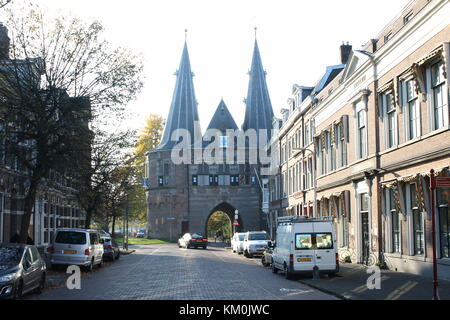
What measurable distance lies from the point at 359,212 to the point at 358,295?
46.3 ft

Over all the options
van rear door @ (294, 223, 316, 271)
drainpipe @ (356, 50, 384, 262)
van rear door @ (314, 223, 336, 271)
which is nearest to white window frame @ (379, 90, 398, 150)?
drainpipe @ (356, 50, 384, 262)

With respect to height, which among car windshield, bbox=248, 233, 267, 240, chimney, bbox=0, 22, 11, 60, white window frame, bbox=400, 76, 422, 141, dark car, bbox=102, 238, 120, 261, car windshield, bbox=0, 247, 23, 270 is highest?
chimney, bbox=0, 22, 11, 60

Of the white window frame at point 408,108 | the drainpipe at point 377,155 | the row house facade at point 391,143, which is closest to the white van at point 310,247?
the row house facade at point 391,143

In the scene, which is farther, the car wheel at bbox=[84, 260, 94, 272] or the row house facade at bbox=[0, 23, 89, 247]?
the car wheel at bbox=[84, 260, 94, 272]

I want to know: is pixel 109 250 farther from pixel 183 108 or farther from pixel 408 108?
pixel 183 108

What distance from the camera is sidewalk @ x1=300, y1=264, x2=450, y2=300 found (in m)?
16.4

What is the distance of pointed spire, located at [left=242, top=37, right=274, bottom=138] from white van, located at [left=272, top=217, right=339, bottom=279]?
225ft

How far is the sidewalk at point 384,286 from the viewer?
1642 centimetres

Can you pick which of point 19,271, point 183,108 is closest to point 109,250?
point 19,271

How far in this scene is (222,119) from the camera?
305 ft

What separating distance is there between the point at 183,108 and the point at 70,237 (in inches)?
2520

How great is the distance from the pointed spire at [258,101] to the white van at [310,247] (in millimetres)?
68582

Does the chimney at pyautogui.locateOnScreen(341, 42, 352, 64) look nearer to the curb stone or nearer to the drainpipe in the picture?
the drainpipe
